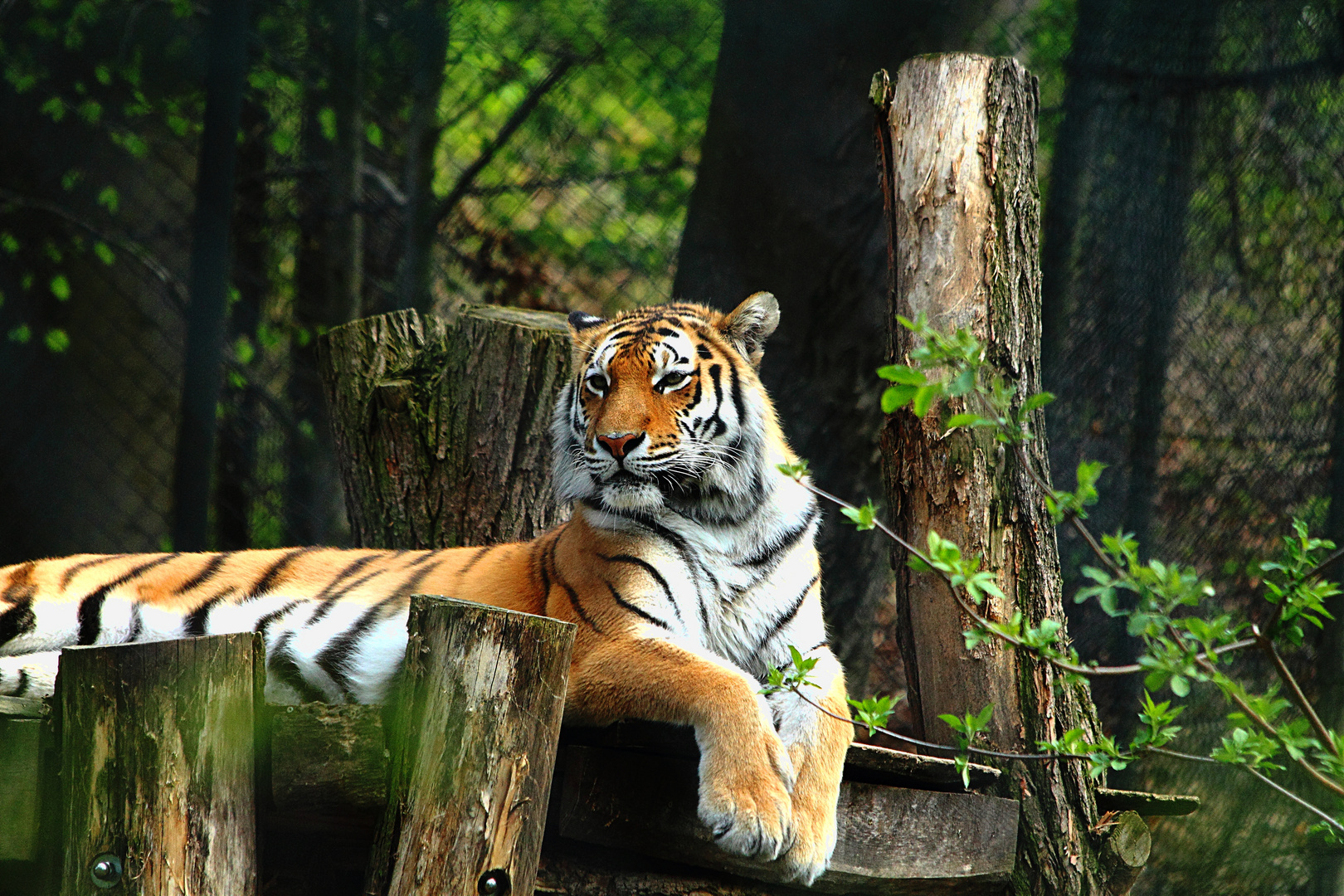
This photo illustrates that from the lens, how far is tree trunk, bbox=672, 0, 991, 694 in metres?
3.68

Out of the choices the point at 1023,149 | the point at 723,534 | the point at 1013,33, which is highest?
the point at 1013,33

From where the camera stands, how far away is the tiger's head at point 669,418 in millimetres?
2021

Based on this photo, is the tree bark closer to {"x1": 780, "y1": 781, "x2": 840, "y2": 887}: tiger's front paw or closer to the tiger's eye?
the tiger's eye

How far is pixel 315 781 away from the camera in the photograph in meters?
1.65

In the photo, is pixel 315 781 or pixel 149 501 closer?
pixel 315 781

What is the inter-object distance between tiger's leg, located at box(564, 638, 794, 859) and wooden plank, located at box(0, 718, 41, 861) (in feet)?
2.47

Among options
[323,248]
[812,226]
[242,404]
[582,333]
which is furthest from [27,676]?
[812,226]

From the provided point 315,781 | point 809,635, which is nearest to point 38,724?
point 315,781

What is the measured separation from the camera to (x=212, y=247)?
3455 millimetres

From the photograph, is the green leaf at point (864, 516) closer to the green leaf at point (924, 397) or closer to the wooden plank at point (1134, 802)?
the green leaf at point (924, 397)

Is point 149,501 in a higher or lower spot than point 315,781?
higher

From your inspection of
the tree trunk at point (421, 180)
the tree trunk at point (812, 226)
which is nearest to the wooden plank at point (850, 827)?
the tree trunk at point (812, 226)

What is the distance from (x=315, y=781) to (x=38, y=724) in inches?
14.7

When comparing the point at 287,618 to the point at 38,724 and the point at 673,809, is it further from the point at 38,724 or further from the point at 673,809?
the point at 673,809
